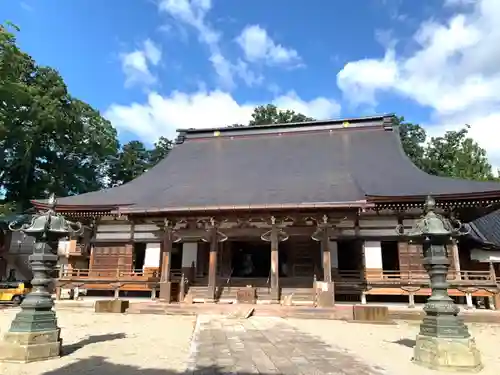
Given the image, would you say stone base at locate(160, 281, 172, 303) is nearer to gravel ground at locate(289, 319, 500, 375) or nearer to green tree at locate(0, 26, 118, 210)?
gravel ground at locate(289, 319, 500, 375)

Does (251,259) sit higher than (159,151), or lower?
lower

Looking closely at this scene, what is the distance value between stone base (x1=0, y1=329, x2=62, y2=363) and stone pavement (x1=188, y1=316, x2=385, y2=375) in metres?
2.35

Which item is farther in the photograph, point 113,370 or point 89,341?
point 89,341

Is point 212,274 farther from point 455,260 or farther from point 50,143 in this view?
point 50,143

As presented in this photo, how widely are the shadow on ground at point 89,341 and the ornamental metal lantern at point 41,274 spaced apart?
589mm

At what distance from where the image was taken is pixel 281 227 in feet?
46.6

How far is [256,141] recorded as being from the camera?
2159 centimetres

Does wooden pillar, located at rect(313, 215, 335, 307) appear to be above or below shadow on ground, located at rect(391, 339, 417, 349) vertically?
above

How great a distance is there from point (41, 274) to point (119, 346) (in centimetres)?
199

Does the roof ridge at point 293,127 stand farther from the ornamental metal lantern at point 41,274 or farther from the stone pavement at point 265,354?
the ornamental metal lantern at point 41,274

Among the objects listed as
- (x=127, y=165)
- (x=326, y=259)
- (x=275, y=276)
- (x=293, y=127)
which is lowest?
(x=275, y=276)

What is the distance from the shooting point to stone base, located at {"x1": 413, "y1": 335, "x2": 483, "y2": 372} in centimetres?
554

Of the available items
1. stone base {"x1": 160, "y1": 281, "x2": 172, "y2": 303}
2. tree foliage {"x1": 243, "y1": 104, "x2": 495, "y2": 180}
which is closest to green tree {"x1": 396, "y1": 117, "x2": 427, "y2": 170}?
tree foliage {"x1": 243, "y1": 104, "x2": 495, "y2": 180}

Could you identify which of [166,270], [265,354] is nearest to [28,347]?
[265,354]
